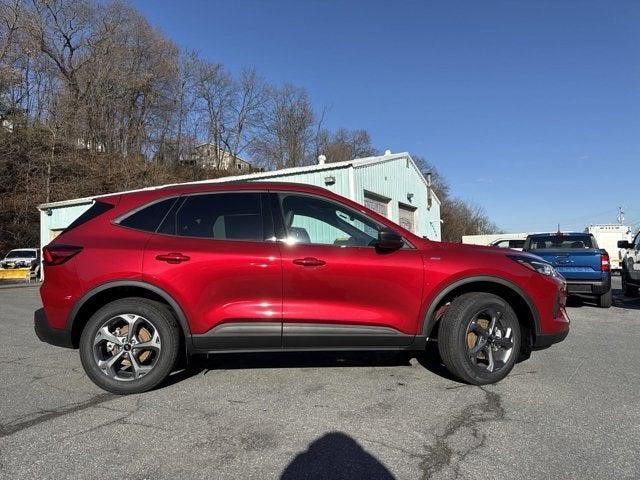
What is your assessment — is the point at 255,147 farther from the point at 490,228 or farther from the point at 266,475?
the point at 490,228

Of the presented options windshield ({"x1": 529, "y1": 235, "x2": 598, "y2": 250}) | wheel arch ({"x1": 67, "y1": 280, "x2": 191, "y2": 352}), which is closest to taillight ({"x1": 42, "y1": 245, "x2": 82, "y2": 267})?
wheel arch ({"x1": 67, "y1": 280, "x2": 191, "y2": 352})

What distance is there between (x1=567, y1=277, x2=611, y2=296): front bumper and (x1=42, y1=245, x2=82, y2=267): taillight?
936cm

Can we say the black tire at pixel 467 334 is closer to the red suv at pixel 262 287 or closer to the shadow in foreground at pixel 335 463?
the red suv at pixel 262 287

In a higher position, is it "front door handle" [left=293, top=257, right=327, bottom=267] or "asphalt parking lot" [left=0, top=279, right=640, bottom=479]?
"front door handle" [left=293, top=257, right=327, bottom=267]

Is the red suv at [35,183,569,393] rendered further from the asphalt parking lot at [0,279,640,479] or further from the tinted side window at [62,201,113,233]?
the asphalt parking lot at [0,279,640,479]

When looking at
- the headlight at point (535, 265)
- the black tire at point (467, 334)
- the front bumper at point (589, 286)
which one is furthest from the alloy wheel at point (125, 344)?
the front bumper at point (589, 286)

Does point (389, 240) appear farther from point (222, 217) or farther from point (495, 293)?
point (222, 217)

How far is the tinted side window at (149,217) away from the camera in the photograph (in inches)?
177

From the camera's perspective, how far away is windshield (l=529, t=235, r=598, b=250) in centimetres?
1162

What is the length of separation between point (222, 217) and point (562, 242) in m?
9.84

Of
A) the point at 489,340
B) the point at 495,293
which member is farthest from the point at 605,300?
the point at 489,340

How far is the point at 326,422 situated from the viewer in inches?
146

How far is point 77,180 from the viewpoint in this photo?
31406mm

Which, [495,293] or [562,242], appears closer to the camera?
[495,293]
